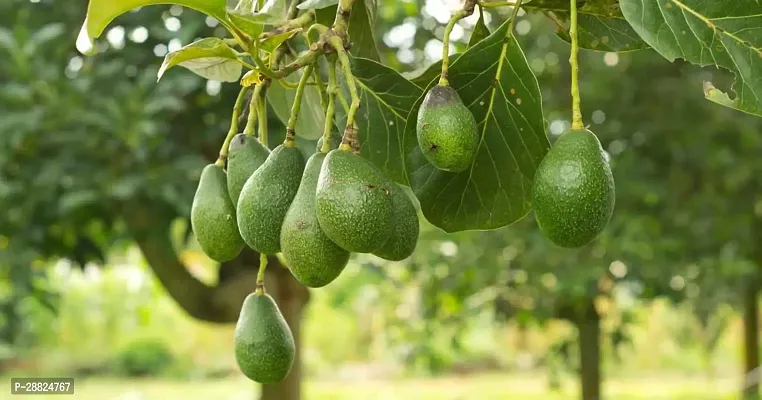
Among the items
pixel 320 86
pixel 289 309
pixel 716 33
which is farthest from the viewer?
pixel 289 309

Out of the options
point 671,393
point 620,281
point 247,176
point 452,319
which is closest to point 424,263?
point 452,319

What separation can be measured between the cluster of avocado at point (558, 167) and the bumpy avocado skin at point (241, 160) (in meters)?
0.22

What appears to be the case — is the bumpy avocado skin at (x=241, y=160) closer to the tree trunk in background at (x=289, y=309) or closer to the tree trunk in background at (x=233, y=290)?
the tree trunk in background at (x=233, y=290)

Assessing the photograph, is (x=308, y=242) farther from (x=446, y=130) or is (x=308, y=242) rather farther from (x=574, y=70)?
(x=574, y=70)

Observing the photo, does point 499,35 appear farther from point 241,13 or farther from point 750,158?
point 750,158

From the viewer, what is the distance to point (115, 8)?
2.71 feet

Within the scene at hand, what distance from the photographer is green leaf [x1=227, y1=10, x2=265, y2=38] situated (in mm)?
797

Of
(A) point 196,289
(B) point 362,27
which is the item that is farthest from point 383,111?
(A) point 196,289

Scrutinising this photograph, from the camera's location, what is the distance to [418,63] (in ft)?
10.6

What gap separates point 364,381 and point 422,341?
23.4 ft

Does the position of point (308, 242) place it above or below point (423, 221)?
below

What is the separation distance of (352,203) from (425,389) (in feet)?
31.8

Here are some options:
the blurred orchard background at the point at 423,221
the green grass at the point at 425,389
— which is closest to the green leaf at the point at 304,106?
the blurred orchard background at the point at 423,221

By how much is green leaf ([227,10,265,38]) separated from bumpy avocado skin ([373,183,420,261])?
228mm
